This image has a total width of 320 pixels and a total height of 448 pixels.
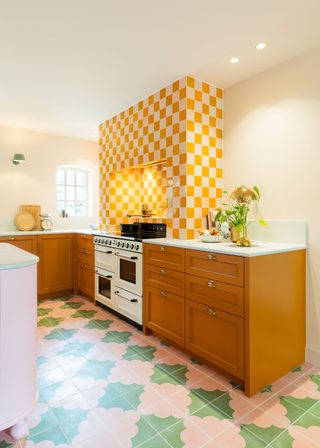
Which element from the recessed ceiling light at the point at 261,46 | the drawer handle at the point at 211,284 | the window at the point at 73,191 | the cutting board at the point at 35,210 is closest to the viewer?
the drawer handle at the point at 211,284

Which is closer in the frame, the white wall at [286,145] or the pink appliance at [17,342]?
the pink appliance at [17,342]

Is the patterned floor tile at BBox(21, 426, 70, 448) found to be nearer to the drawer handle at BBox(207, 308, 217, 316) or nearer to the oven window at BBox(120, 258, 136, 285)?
the drawer handle at BBox(207, 308, 217, 316)

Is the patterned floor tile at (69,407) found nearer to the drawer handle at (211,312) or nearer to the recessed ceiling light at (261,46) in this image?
the drawer handle at (211,312)

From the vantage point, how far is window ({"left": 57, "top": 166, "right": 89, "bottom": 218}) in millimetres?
→ 4848

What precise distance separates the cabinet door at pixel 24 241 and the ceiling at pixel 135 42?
1.70 m

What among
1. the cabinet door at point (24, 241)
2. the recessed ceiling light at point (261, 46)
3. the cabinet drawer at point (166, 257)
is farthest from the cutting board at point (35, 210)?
the recessed ceiling light at point (261, 46)

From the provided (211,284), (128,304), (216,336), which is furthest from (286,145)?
(128,304)

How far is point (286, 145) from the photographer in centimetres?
234

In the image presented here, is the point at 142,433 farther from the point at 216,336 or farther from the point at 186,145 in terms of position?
the point at 186,145

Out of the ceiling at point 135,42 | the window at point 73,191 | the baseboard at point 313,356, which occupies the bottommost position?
the baseboard at point 313,356

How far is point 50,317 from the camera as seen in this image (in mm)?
3146

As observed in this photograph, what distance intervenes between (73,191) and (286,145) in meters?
3.74

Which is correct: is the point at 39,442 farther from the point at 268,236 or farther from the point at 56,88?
the point at 56,88

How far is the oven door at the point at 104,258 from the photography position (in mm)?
3145
